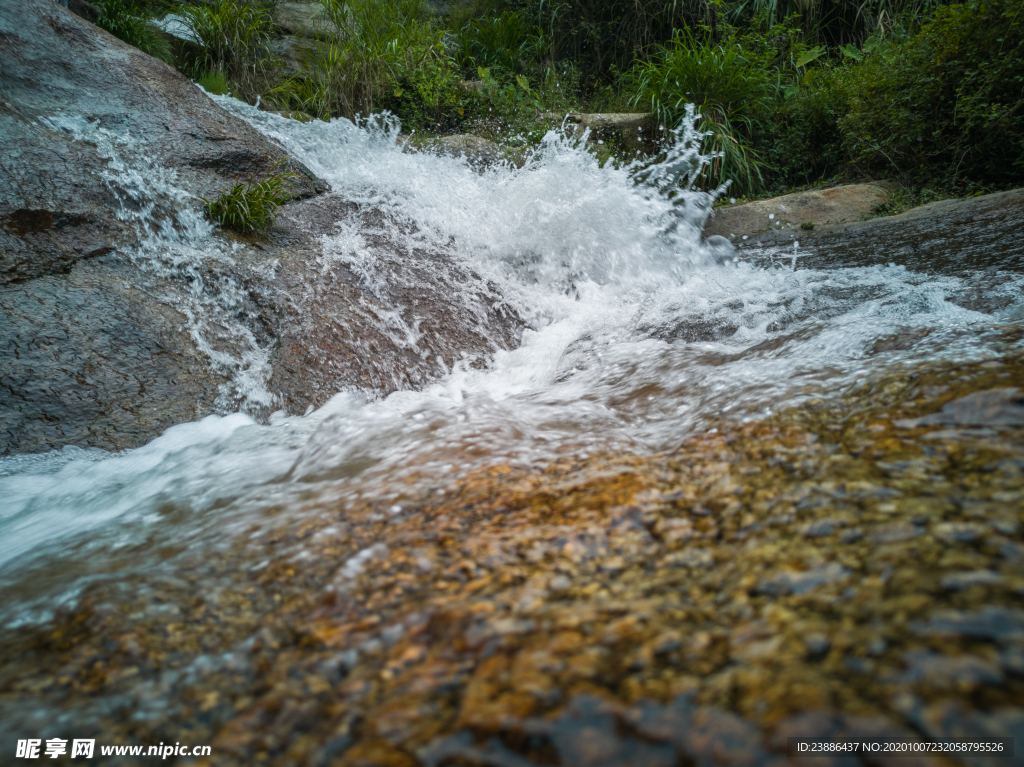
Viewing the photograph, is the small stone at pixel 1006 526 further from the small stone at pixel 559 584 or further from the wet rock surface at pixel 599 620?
the small stone at pixel 559 584

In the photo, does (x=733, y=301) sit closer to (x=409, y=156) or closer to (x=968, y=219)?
(x=968, y=219)

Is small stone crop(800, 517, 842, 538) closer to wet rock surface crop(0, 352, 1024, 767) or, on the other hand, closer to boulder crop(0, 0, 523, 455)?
wet rock surface crop(0, 352, 1024, 767)

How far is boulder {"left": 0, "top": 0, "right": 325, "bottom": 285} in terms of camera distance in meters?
2.90

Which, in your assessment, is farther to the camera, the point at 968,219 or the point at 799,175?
the point at 799,175

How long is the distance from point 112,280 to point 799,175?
7156mm

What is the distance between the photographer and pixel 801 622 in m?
0.79

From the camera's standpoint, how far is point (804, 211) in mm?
5270

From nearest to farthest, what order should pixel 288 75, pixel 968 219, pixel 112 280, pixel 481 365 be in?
pixel 112 280 → pixel 481 365 → pixel 968 219 → pixel 288 75

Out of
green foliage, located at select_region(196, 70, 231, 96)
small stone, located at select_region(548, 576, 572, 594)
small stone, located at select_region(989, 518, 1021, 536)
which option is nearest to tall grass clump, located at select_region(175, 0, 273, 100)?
green foliage, located at select_region(196, 70, 231, 96)

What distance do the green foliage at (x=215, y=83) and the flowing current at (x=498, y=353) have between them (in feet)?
2.16

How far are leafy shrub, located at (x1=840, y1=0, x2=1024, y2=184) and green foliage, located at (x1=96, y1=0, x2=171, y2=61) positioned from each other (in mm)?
7185

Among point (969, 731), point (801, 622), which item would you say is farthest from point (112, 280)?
point (969, 731)

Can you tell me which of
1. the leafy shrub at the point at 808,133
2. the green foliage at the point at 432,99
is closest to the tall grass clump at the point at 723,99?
the leafy shrub at the point at 808,133

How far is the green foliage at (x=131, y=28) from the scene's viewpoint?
5445 millimetres
